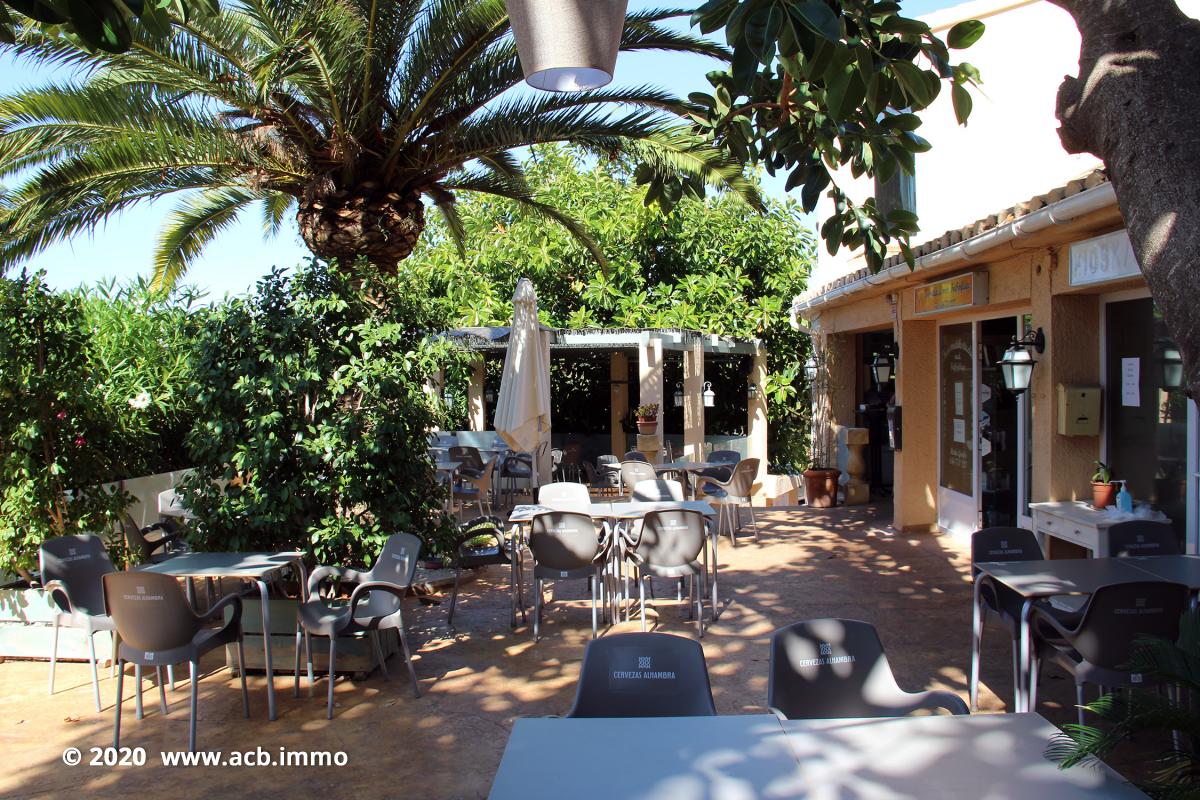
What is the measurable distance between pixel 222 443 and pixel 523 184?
432 cm

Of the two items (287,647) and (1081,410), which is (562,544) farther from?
(1081,410)

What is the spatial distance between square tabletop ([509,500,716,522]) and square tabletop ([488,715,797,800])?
139 inches

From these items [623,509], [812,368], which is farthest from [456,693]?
[812,368]

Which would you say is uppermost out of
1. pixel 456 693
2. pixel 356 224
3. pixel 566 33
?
pixel 356 224

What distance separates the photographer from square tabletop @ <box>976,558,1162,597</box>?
4.24m

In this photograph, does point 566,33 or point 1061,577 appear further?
point 1061,577

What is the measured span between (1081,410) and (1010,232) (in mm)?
1557

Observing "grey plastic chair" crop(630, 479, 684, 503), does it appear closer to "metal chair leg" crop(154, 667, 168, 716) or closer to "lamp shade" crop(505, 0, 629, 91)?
"metal chair leg" crop(154, 667, 168, 716)

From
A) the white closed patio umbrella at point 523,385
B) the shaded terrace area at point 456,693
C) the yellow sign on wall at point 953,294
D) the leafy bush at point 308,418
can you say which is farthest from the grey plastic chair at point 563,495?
the yellow sign on wall at point 953,294

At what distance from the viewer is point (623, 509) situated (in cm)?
704

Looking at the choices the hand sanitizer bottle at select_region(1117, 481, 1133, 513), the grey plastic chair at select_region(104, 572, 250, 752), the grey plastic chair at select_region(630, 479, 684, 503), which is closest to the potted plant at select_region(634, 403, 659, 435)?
the grey plastic chair at select_region(630, 479, 684, 503)

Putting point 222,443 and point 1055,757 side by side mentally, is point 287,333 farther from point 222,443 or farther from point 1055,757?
point 1055,757

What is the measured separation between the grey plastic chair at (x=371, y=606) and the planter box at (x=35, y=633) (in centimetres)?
158

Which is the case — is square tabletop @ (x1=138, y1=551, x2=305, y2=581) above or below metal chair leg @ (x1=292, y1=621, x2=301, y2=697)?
above
